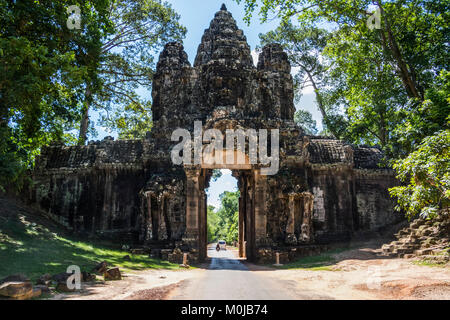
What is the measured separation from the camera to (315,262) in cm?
1380

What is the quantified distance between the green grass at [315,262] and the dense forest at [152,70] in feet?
11.8

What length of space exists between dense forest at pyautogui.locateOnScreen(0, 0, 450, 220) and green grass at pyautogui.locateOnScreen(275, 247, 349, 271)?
358cm

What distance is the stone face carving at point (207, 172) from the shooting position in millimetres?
16250

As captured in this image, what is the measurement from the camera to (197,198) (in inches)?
615

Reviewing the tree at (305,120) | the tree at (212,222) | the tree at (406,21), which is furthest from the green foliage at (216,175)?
the tree at (212,222)

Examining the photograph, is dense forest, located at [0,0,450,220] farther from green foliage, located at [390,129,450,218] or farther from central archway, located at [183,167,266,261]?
central archway, located at [183,167,266,261]

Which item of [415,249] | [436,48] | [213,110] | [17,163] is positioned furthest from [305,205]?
[17,163]

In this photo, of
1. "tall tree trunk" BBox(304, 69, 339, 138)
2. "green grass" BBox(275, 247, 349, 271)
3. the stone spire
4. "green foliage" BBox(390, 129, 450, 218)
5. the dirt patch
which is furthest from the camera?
"tall tree trunk" BBox(304, 69, 339, 138)

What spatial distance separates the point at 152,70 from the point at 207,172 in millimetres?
9514

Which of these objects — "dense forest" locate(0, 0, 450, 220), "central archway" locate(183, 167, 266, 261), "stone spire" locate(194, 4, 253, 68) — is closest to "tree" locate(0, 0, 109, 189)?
"dense forest" locate(0, 0, 450, 220)

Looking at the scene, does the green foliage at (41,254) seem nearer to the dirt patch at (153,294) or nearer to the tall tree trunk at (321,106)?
the dirt patch at (153,294)

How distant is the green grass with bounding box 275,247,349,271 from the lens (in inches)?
502

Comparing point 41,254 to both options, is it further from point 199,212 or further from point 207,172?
point 207,172

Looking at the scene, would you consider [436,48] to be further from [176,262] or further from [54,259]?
[54,259]
